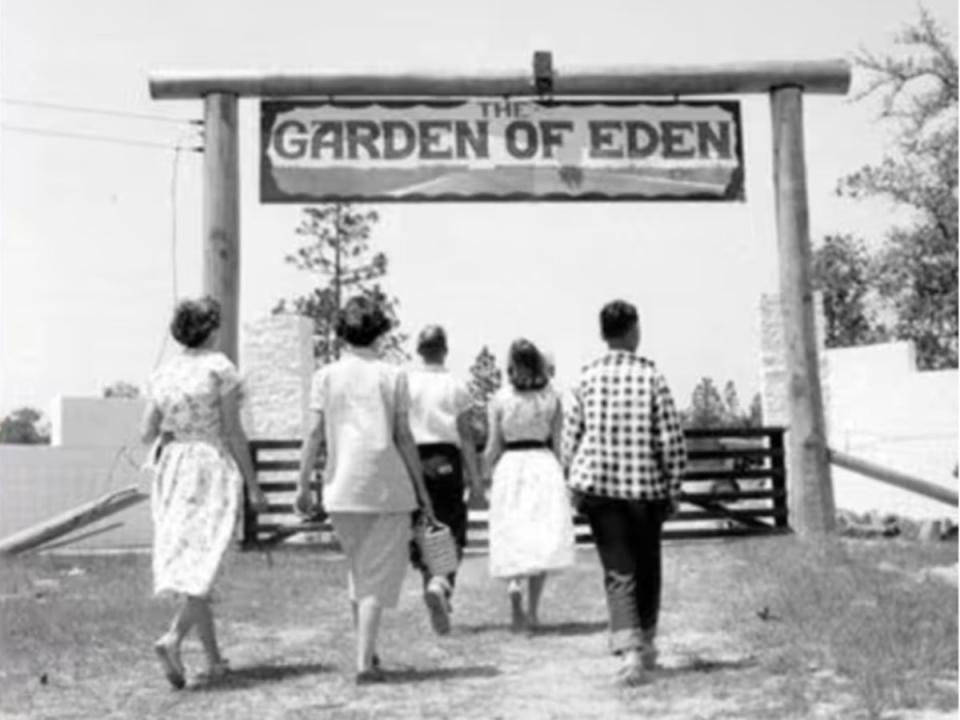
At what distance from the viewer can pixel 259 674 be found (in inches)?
258

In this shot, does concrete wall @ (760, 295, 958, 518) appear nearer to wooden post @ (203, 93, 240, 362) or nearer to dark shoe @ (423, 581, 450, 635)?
wooden post @ (203, 93, 240, 362)

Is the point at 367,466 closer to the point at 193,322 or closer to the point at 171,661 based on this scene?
the point at 193,322

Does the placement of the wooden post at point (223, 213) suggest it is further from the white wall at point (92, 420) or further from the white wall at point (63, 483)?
the white wall at point (92, 420)

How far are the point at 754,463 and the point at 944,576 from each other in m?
4.78

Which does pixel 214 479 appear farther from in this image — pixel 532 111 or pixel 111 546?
pixel 111 546

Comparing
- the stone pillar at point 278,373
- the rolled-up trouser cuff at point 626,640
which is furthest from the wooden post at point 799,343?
the rolled-up trouser cuff at point 626,640

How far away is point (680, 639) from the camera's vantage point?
722 cm

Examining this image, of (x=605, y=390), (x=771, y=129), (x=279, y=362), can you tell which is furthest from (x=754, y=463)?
(x=605, y=390)

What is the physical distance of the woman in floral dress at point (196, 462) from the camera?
6305 millimetres

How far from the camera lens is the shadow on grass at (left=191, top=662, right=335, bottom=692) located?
6270 millimetres

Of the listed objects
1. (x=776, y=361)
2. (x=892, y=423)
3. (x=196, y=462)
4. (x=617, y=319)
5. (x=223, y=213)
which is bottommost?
(x=196, y=462)

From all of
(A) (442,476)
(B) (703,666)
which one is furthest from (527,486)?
(B) (703,666)

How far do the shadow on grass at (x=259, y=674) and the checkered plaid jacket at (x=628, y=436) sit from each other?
1498 mm

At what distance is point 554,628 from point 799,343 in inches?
212
